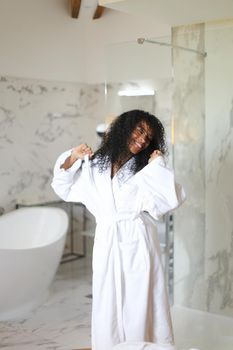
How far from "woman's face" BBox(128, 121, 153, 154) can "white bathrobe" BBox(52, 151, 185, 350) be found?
0.11 m

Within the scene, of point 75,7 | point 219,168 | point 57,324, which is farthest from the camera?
point 75,7

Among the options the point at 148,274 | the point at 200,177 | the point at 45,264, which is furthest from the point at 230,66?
the point at 45,264

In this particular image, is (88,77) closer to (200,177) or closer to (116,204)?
(200,177)

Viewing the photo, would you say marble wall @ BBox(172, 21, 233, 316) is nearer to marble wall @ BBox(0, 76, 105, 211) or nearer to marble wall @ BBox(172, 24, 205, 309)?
marble wall @ BBox(172, 24, 205, 309)

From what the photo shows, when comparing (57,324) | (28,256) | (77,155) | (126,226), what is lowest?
(57,324)

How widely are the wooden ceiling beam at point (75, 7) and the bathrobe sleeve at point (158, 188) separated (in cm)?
276

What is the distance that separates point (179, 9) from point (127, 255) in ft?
4.67

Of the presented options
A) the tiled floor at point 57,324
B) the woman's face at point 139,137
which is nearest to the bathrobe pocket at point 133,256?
the woman's face at point 139,137

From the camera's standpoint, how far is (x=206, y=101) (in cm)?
320

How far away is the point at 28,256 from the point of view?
3562mm

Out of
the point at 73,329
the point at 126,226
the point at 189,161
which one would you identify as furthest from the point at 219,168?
the point at 73,329

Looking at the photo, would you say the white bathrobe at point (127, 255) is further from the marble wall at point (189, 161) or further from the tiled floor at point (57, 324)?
the marble wall at point (189, 161)

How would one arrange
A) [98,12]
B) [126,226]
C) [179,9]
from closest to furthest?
1. [126,226]
2. [179,9]
3. [98,12]

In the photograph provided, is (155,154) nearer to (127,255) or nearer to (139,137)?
(139,137)
